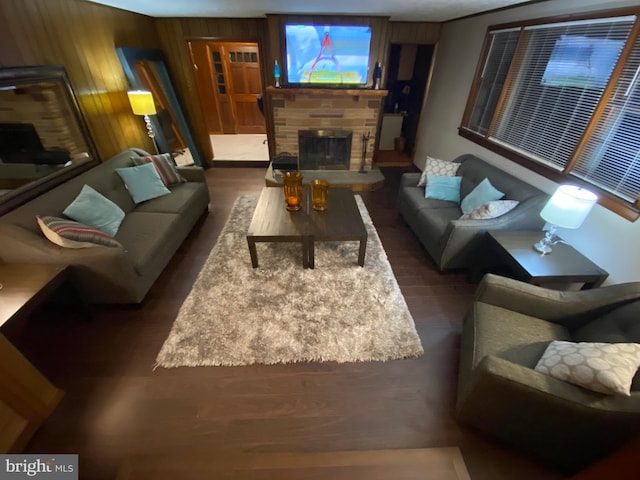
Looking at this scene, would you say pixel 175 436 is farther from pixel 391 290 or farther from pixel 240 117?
pixel 240 117

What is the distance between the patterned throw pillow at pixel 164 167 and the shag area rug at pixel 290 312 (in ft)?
3.49

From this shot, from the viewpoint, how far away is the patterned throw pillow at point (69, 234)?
6.03 feet

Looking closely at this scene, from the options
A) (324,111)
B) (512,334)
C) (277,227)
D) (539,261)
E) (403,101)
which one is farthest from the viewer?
(403,101)

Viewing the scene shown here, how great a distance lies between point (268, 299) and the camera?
2.29m

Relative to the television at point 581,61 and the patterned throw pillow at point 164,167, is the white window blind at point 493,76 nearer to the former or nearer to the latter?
the television at point 581,61

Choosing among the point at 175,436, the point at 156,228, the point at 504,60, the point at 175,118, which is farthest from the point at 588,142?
the point at 175,118

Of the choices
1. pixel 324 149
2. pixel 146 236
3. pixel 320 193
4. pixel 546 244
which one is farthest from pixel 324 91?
pixel 546 244

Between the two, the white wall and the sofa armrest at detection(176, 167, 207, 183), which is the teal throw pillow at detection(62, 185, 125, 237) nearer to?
the sofa armrest at detection(176, 167, 207, 183)

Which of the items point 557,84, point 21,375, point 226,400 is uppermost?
point 557,84

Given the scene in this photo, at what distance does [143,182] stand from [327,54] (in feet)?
9.49

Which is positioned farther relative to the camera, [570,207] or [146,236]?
[146,236]

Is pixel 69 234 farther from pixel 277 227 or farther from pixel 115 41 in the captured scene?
pixel 115 41

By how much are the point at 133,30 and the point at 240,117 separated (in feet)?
10.6

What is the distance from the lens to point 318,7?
123 inches
